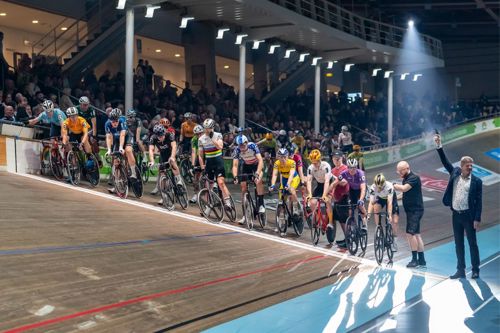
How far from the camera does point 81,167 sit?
1332cm

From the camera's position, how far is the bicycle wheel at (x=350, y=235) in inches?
416

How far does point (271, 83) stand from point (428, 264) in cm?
2200

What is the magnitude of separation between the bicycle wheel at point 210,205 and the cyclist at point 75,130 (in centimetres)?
243

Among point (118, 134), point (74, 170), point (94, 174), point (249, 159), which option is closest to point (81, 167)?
point (74, 170)

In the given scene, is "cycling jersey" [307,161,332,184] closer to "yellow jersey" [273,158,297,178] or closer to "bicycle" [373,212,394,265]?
"yellow jersey" [273,158,297,178]

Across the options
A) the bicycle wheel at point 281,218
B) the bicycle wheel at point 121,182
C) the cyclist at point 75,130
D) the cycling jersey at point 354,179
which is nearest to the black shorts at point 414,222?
the cycling jersey at point 354,179

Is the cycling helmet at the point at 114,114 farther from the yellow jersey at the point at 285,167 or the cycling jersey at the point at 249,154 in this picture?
the yellow jersey at the point at 285,167

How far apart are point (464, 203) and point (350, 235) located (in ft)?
6.31

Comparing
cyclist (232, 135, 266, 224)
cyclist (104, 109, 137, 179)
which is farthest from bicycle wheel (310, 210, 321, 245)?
cyclist (104, 109, 137, 179)

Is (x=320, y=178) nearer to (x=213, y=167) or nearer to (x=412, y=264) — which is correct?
(x=213, y=167)

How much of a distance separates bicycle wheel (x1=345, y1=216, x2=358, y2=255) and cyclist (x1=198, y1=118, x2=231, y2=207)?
7.78ft

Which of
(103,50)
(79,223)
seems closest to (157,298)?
(79,223)

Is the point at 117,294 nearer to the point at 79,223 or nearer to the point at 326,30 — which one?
the point at 79,223

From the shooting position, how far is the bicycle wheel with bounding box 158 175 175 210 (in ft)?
40.8
